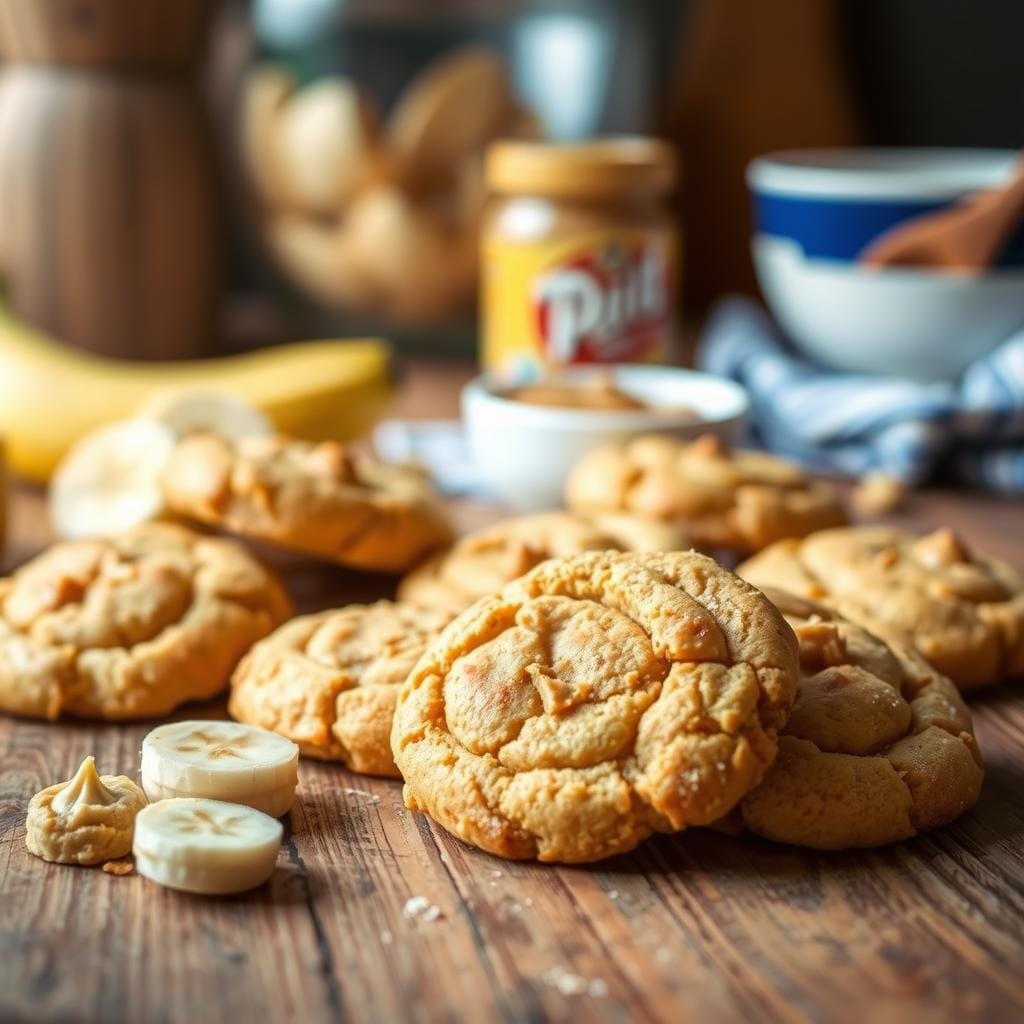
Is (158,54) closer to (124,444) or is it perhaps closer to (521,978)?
(124,444)

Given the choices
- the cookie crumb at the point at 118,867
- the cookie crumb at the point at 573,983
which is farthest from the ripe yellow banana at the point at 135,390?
the cookie crumb at the point at 573,983

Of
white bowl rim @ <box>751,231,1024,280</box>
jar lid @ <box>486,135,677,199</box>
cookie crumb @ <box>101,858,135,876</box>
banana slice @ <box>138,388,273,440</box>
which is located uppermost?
jar lid @ <box>486,135,677,199</box>

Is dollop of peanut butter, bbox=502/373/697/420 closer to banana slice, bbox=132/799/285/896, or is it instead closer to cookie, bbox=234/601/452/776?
cookie, bbox=234/601/452/776

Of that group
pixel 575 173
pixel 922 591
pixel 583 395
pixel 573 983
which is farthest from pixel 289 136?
pixel 573 983

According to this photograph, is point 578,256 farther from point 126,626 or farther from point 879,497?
point 126,626

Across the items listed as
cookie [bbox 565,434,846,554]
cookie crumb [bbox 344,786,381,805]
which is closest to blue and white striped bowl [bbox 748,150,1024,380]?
cookie [bbox 565,434,846,554]

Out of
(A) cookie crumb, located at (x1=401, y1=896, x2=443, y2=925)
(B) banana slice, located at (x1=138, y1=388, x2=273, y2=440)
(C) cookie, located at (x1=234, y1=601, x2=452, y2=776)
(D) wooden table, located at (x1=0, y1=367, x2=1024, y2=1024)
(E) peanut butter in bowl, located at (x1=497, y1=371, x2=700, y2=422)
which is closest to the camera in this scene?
(D) wooden table, located at (x1=0, y1=367, x2=1024, y2=1024)
